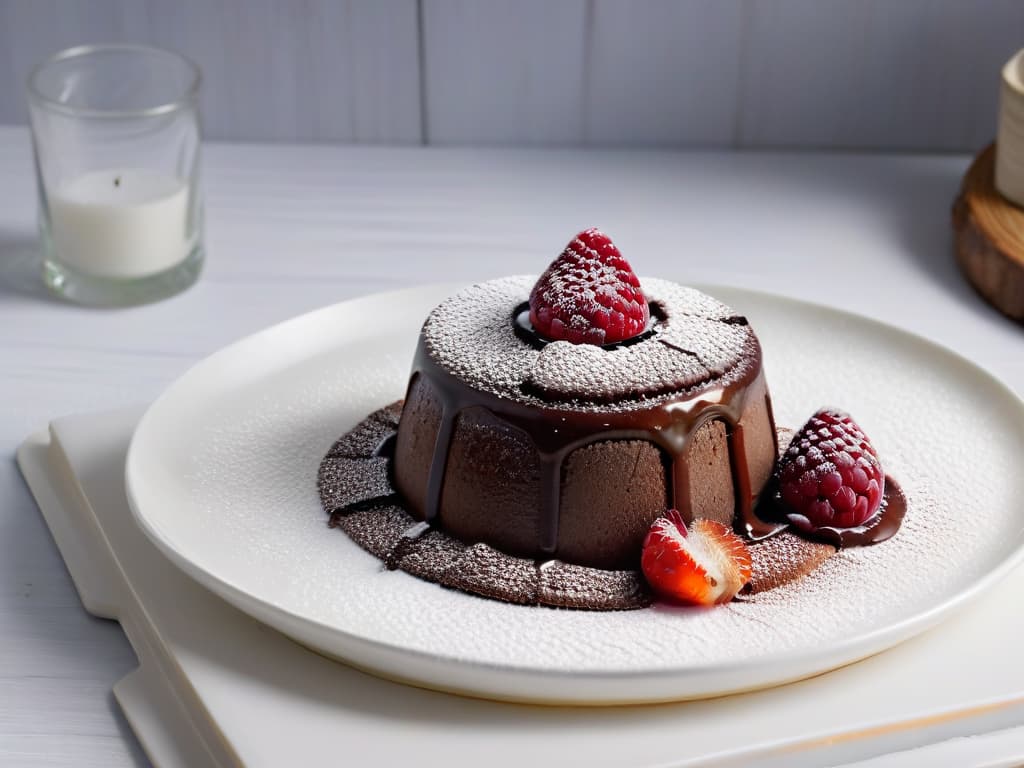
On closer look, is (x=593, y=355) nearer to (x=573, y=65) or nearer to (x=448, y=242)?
(x=448, y=242)

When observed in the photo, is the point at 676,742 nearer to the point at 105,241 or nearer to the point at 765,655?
the point at 765,655

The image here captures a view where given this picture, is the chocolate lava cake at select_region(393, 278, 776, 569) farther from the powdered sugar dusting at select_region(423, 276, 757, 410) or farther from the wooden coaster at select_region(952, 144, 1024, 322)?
the wooden coaster at select_region(952, 144, 1024, 322)

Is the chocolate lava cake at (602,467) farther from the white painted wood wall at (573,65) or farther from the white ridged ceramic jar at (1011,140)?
the white painted wood wall at (573,65)

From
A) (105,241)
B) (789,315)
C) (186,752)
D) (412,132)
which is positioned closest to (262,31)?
(412,132)

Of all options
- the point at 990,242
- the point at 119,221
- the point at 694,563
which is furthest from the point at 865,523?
the point at 119,221

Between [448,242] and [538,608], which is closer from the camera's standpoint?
[538,608]

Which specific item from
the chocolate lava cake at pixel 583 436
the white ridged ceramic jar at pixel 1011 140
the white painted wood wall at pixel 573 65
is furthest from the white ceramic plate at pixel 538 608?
the white painted wood wall at pixel 573 65

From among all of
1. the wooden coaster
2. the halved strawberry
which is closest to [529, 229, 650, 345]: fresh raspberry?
the halved strawberry
